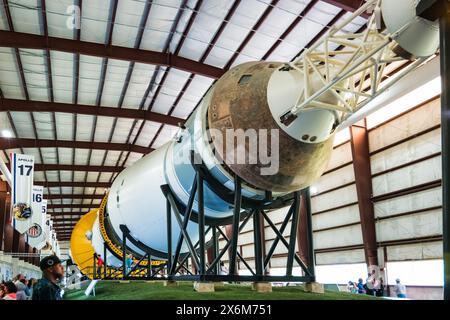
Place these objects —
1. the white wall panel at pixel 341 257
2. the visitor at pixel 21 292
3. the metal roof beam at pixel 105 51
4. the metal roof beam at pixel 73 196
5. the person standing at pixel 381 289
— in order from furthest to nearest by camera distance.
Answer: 1. the metal roof beam at pixel 73 196
2. the white wall panel at pixel 341 257
3. the metal roof beam at pixel 105 51
4. the person standing at pixel 381 289
5. the visitor at pixel 21 292

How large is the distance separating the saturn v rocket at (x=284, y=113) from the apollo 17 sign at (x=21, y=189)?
1588 centimetres

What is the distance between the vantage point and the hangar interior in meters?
15.0

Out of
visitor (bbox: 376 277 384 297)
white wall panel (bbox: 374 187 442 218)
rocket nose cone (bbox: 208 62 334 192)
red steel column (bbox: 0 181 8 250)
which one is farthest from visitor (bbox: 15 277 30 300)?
red steel column (bbox: 0 181 8 250)

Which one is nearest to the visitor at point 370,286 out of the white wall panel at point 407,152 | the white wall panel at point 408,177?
the white wall panel at point 408,177

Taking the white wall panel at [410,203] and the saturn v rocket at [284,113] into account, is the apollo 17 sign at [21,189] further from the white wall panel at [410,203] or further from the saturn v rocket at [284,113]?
the white wall panel at [410,203]

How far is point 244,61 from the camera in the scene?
1823cm

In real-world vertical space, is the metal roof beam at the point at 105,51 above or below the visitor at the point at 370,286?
above

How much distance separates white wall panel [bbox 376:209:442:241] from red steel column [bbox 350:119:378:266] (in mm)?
401

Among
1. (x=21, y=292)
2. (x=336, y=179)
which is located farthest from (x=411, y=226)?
(x=21, y=292)

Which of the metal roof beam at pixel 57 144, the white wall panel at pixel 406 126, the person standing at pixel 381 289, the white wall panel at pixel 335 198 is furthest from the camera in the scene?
the metal roof beam at pixel 57 144

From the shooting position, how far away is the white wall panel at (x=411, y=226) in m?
15.0

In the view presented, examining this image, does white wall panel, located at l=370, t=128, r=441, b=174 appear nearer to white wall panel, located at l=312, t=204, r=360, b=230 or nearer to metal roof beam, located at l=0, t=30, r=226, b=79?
white wall panel, located at l=312, t=204, r=360, b=230
